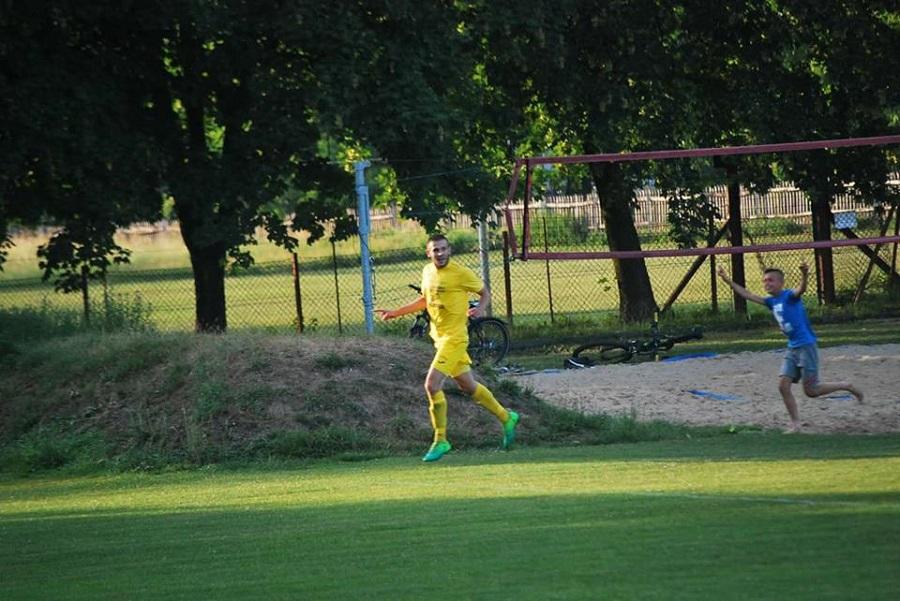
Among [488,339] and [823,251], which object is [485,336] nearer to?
[488,339]

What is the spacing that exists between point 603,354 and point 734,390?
16.9 ft

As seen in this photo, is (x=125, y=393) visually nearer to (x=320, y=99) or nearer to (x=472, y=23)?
(x=320, y=99)

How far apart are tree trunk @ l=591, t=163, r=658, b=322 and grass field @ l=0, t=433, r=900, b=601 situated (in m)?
17.0

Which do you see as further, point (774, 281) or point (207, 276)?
point (207, 276)

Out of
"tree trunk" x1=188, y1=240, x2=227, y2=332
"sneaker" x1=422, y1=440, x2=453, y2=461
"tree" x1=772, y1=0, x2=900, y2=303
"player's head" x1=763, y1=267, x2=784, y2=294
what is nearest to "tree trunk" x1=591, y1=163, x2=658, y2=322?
"tree" x1=772, y1=0, x2=900, y2=303

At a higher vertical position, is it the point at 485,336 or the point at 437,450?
the point at 485,336

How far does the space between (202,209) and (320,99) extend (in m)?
2.83

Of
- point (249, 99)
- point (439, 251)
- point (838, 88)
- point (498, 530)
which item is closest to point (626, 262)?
point (838, 88)

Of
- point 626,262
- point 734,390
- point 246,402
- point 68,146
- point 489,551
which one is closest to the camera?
point 489,551

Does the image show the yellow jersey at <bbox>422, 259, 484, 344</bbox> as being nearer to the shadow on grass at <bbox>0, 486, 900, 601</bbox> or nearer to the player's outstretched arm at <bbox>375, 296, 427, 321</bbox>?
the player's outstretched arm at <bbox>375, 296, 427, 321</bbox>

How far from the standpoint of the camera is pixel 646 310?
32.1m

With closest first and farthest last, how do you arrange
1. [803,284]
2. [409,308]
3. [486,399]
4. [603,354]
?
[486,399], [409,308], [803,284], [603,354]

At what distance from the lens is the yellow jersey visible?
1478cm

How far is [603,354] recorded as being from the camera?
981 inches
